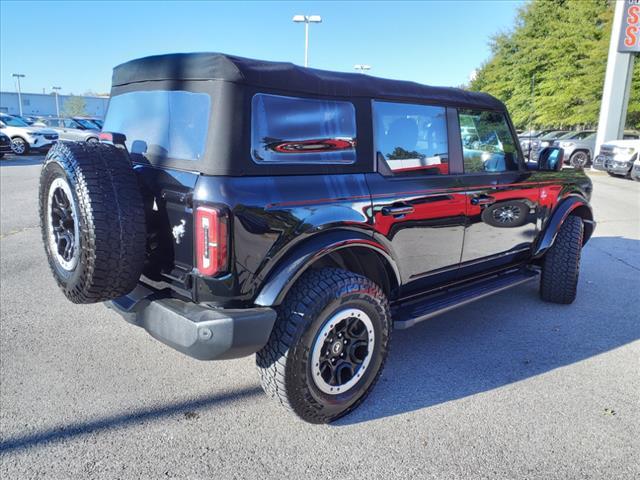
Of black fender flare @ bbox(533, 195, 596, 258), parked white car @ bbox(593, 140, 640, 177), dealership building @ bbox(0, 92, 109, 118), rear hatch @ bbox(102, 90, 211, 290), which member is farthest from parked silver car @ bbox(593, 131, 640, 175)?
dealership building @ bbox(0, 92, 109, 118)

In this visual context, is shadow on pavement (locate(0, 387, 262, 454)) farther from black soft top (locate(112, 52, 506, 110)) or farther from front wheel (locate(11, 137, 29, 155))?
front wheel (locate(11, 137, 29, 155))

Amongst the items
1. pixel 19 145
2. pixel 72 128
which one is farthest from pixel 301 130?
pixel 72 128

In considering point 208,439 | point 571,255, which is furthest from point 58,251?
point 571,255

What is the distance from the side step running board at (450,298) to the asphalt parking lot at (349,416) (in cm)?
40

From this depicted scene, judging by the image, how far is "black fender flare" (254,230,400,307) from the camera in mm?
2451

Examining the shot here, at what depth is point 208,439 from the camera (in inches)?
102

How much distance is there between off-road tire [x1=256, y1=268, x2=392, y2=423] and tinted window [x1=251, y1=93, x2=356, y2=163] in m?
0.66

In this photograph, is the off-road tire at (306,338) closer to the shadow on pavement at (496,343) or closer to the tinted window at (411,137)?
the shadow on pavement at (496,343)

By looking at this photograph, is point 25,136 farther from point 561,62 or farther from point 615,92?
point 561,62

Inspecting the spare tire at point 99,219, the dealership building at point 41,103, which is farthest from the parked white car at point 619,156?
the dealership building at point 41,103

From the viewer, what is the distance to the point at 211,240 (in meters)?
2.30

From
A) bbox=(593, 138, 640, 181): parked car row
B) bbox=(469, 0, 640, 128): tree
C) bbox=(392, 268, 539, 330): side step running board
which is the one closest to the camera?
bbox=(392, 268, 539, 330): side step running board

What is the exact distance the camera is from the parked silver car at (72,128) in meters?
19.9

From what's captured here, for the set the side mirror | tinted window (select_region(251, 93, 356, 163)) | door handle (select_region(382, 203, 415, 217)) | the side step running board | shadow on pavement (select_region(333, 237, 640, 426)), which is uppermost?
tinted window (select_region(251, 93, 356, 163))
